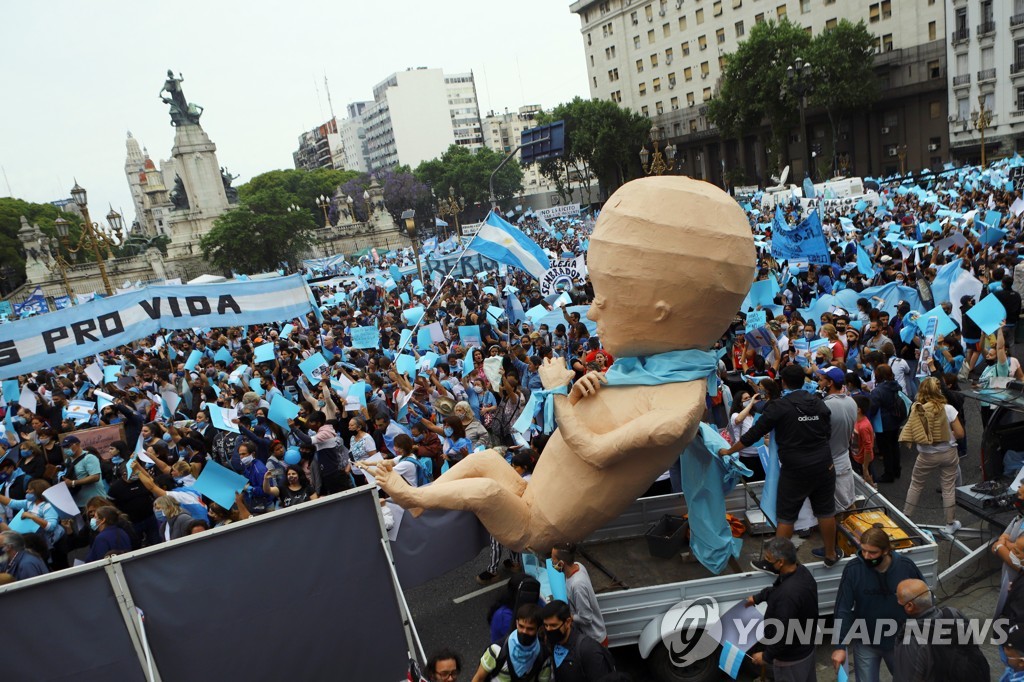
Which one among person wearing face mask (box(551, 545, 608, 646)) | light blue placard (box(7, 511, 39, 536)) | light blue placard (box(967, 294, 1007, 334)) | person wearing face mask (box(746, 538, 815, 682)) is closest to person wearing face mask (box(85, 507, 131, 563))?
light blue placard (box(7, 511, 39, 536))

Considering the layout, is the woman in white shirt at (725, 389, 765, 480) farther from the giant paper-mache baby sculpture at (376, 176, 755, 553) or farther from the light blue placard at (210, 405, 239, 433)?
the light blue placard at (210, 405, 239, 433)

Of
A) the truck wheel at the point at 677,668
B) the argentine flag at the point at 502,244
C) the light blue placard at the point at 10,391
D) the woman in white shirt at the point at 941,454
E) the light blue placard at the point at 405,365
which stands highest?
the argentine flag at the point at 502,244

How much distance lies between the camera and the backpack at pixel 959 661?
310cm

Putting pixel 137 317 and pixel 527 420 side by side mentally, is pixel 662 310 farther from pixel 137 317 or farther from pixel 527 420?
pixel 137 317

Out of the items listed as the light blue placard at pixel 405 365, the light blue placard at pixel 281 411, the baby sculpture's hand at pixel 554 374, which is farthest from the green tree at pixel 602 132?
the baby sculpture's hand at pixel 554 374

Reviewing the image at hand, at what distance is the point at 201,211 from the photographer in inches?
2157

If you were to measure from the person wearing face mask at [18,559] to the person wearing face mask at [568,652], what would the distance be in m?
4.52

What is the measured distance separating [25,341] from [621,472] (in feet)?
28.5

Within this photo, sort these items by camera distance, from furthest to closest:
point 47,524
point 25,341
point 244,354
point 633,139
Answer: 1. point 633,139
2. point 244,354
3. point 25,341
4. point 47,524

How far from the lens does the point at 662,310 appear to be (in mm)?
4531

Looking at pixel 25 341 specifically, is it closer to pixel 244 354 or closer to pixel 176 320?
pixel 176 320

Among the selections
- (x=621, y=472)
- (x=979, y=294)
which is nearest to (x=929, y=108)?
(x=979, y=294)

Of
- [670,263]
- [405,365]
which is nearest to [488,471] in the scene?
[670,263]

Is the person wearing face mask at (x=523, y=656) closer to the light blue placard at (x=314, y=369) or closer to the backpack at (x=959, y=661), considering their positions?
the backpack at (x=959, y=661)
